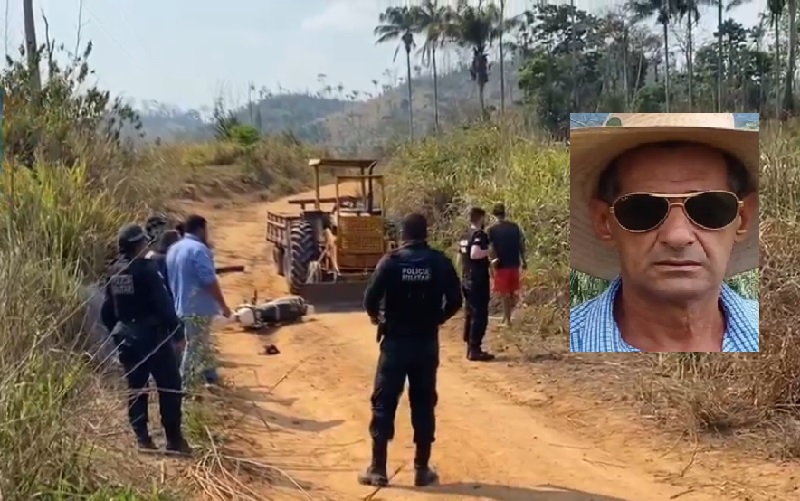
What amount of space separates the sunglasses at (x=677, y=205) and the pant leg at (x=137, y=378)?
3.47 meters

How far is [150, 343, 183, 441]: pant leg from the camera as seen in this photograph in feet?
22.9

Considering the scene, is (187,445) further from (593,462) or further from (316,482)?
(593,462)

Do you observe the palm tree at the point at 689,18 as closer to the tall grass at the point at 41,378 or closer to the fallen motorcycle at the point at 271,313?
the fallen motorcycle at the point at 271,313

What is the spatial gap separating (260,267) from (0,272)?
14689 millimetres

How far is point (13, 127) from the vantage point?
8.27 metres

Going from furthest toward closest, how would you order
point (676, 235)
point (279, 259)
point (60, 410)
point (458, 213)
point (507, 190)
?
point (279, 259), point (458, 213), point (507, 190), point (676, 235), point (60, 410)

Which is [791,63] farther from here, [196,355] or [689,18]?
[196,355]

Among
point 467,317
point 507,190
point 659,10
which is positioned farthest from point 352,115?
point 467,317

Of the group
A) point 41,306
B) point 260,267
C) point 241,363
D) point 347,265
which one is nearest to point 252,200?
point 260,267

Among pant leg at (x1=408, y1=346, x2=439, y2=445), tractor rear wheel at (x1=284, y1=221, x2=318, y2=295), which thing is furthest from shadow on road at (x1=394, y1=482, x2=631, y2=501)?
tractor rear wheel at (x1=284, y1=221, x2=318, y2=295)

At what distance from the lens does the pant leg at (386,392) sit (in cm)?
686

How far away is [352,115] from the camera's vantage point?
68125 millimetres

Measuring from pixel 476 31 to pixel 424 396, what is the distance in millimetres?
27524

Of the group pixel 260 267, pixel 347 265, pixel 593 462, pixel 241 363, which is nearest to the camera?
pixel 593 462
